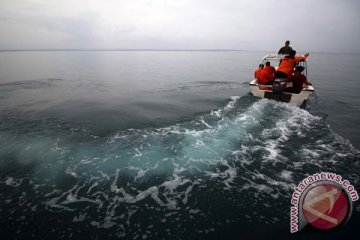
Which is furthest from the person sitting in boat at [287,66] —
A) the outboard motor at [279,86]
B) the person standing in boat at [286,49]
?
the person standing in boat at [286,49]

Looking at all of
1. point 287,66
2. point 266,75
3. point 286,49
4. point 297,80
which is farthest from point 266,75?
point 286,49

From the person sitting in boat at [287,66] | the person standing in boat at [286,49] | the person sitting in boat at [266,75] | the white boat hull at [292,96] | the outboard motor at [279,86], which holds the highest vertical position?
the person standing in boat at [286,49]

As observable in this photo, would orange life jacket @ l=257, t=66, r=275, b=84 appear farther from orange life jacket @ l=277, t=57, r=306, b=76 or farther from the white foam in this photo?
the white foam

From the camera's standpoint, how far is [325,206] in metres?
4.22

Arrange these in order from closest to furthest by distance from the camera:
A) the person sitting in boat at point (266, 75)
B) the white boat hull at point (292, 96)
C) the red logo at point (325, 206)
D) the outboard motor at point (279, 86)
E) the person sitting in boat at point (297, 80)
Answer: the red logo at point (325, 206), the person sitting in boat at point (297, 80), the outboard motor at point (279, 86), the white boat hull at point (292, 96), the person sitting in boat at point (266, 75)

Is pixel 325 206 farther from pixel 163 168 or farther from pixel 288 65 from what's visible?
pixel 288 65

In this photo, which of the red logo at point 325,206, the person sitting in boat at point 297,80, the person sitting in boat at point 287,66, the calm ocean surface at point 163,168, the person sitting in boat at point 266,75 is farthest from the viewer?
the person sitting in boat at point 266,75

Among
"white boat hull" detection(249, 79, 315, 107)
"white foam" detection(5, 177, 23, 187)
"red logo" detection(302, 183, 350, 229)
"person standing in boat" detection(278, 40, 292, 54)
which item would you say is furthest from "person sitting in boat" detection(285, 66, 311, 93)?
"white foam" detection(5, 177, 23, 187)

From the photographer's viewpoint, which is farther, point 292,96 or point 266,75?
point 266,75

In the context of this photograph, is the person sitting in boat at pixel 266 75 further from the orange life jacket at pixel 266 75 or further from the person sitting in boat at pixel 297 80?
the person sitting in boat at pixel 297 80

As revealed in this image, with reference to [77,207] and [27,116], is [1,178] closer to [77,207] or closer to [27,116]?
[77,207]

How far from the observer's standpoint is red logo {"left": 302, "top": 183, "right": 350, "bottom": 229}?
4.22 m

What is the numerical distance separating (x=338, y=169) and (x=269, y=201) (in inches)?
136

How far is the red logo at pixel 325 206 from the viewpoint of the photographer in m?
4.22
